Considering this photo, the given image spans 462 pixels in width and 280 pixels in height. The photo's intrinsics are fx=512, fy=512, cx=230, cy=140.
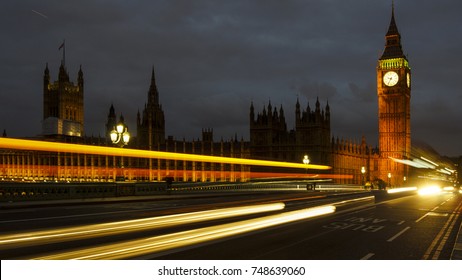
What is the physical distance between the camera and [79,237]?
1392 centimetres

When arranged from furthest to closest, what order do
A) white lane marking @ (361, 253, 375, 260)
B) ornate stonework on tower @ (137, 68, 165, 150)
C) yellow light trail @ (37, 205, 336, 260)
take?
ornate stonework on tower @ (137, 68, 165, 150) < white lane marking @ (361, 253, 375, 260) < yellow light trail @ (37, 205, 336, 260)

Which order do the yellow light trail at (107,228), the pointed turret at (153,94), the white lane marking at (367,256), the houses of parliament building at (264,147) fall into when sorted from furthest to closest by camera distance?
the pointed turret at (153,94)
the houses of parliament building at (264,147)
the yellow light trail at (107,228)
the white lane marking at (367,256)

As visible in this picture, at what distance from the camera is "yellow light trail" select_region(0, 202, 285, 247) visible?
13146 millimetres

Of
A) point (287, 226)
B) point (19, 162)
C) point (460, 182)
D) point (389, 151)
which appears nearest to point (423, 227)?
point (287, 226)

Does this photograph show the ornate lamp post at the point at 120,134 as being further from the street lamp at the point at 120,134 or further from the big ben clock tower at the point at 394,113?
the big ben clock tower at the point at 394,113

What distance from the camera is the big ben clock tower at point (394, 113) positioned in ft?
406

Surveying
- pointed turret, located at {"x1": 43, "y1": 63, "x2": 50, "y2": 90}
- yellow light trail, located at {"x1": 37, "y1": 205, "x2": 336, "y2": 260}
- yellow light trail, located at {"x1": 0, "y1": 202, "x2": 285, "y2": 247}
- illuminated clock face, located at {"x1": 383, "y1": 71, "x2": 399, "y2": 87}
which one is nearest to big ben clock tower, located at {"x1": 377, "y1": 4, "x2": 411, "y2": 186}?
illuminated clock face, located at {"x1": 383, "y1": 71, "x2": 399, "y2": 87}

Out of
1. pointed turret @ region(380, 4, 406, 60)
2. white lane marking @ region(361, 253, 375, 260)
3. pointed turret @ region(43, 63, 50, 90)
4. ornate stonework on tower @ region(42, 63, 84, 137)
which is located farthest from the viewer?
pointed turret @ region(43, 63, 50, 90)

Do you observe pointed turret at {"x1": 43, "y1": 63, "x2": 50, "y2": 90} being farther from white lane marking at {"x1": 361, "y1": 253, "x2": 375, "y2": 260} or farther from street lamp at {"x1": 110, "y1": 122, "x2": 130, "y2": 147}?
white lane marking at {"x1": 361, "y1": 253, "x2": 375, "y2": 260}

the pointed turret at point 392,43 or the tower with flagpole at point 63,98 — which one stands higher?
the pointed turret at point 392,43

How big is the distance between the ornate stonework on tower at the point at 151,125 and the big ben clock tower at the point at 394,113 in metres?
54.5

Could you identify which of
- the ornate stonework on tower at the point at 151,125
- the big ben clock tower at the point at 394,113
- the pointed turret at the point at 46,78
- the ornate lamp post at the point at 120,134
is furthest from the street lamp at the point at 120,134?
the pointed turret at the point at 46,78

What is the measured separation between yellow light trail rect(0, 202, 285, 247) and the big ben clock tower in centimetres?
10675

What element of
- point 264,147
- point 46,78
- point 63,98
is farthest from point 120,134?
point 46,78
